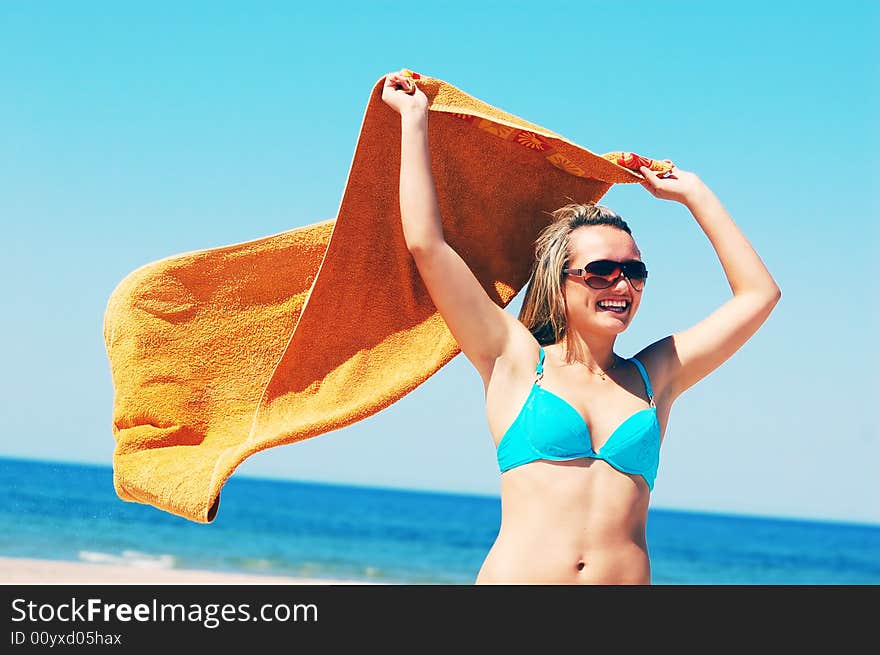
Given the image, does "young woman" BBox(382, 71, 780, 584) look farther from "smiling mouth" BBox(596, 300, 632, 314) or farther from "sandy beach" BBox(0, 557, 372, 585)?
"sandy beach" BBox(0, 557, 372, 585)

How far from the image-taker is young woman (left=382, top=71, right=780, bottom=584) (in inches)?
114

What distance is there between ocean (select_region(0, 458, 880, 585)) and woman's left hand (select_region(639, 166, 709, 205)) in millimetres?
16429

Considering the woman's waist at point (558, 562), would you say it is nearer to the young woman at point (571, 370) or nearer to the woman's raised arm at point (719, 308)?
the young woman at point (571, 370)

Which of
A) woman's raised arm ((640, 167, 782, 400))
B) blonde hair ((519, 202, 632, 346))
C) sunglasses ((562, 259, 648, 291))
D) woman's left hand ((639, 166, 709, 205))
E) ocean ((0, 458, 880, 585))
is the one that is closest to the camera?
sunglasses ((562, 259, 648, 291))

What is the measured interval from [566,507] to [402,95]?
1.39 meters

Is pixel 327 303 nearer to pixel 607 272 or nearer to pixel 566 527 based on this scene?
pixel 607 272

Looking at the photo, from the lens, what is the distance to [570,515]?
9.46 feet

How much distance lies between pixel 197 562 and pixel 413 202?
61.8 feet

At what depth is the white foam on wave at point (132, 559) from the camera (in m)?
18.5

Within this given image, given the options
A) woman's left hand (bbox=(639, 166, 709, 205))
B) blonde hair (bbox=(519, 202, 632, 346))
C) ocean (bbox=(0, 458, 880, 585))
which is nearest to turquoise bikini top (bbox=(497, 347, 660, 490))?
blonde hair (bbox=(519, 202, 632, 346))

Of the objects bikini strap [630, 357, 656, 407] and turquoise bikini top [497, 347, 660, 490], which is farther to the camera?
bikini strap [630, 357, 656, 407]

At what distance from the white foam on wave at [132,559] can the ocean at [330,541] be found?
0.13 feet

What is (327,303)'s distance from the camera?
11.0 ft

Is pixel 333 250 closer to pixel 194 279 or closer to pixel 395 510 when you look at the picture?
pixel 194 279
